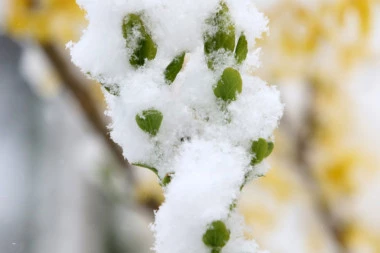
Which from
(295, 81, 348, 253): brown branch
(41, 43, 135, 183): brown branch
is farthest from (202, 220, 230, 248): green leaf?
(295, 81, 348, 253): brown branch

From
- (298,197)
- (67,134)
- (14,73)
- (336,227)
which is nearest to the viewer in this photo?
(336,227)

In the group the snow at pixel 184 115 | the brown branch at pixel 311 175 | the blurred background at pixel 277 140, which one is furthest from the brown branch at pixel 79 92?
the snow at pixel 184 115

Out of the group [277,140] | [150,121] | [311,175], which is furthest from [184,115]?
[277,140]

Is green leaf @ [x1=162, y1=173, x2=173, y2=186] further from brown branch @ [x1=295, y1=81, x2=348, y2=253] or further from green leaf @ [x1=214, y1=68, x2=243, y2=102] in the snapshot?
brown branch @ [x1=295, y1=81, x2=348, y2=253]

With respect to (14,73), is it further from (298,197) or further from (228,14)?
(228,14)

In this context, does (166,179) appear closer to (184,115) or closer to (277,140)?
(184,115)

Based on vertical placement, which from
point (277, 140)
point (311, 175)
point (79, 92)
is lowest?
point (79, 92)

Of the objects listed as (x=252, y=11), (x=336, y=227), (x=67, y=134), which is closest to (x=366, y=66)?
(x=336, y=227)
